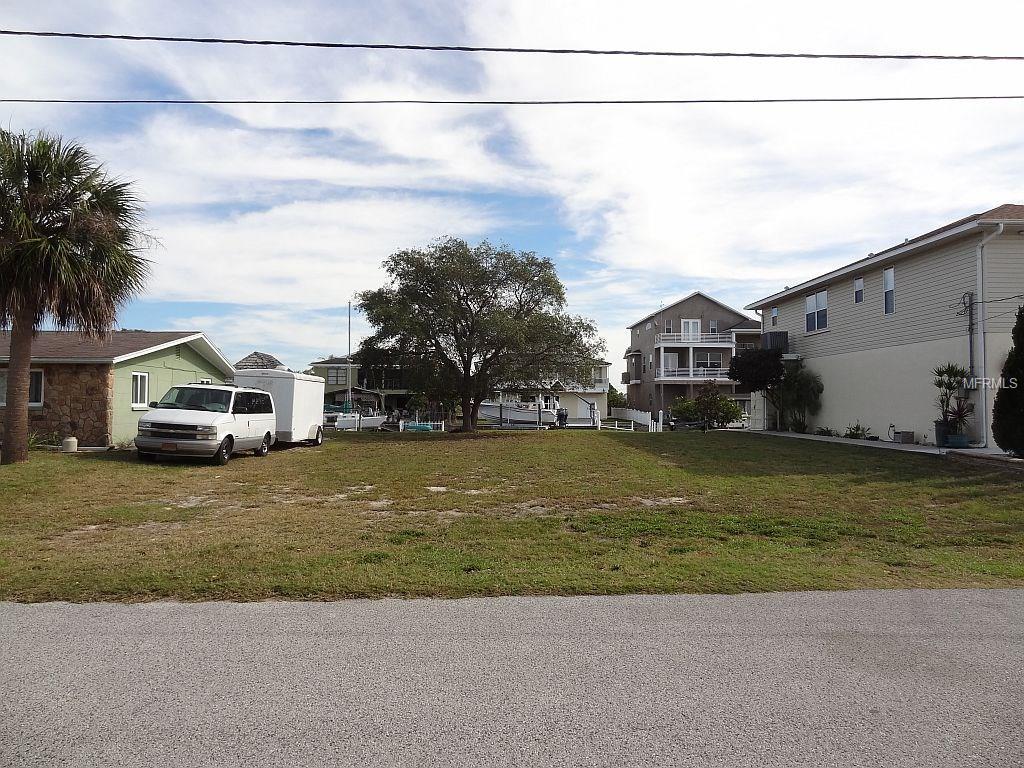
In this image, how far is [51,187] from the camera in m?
14.6

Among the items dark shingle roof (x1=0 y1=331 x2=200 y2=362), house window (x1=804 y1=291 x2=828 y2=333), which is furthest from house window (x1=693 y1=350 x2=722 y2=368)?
dark shingle roof (x1=0 y1=331 x2=200 y2=362)

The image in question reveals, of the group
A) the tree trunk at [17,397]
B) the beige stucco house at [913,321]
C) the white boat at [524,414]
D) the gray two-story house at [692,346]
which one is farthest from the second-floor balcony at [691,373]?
the tree trunk at [17,397]

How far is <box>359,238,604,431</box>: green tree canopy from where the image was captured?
27.0 metres

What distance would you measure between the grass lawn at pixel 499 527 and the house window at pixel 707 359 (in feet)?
124

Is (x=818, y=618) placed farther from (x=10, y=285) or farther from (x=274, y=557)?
(x=10, y=285)

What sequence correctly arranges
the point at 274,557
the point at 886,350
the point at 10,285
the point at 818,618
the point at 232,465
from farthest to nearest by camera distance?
the point at 886,350
the point at 232,465
the point at 10,285
the point at 274,557
the point at 818,618

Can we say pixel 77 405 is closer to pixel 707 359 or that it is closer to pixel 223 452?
pixel 223 452

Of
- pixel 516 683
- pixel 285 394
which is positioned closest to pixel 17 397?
pixel 285 394

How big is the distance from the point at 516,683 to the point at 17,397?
15.7 meters

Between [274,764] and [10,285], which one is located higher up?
[10,285]

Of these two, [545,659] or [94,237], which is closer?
[545,659]

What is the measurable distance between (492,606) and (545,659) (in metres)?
1.23

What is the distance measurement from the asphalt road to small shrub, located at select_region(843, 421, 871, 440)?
61.8ft

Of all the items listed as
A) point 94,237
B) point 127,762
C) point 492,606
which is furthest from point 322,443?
point 127,762
